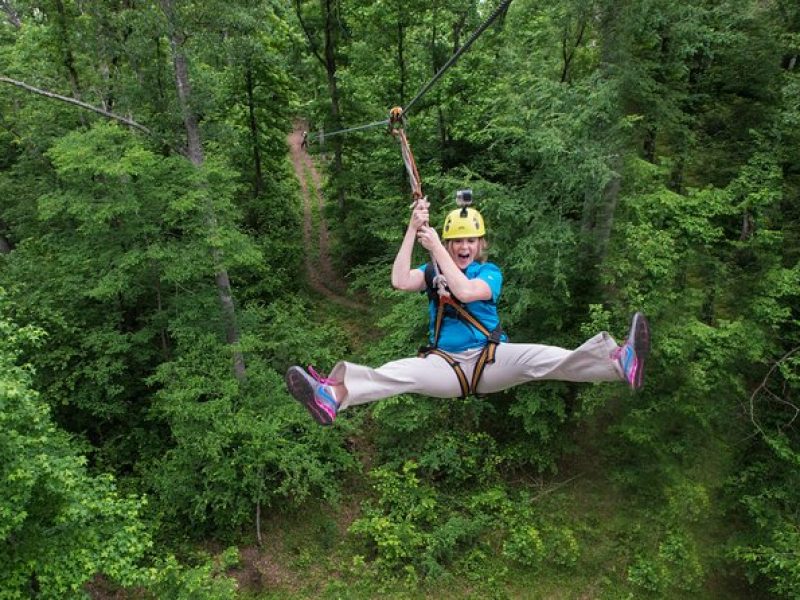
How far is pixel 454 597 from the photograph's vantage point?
A: 8594 mm

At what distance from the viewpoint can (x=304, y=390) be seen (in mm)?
3625

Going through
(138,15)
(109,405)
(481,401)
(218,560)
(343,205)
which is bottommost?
(218,560)

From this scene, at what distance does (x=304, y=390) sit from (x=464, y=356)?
1164mm

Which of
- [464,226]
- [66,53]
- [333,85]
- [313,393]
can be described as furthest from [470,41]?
[333,85]

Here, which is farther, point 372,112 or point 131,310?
point 372,112

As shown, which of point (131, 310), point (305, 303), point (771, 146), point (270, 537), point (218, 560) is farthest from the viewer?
point (305, 303)

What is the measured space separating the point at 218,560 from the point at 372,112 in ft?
32.9

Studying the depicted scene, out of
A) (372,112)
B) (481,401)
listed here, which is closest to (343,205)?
(372,112)

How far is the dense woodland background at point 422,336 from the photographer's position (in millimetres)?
7766

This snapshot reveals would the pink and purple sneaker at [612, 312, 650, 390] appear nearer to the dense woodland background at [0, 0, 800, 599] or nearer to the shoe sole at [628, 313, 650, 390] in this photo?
the shoe sole at [628, 313, 650, 390]

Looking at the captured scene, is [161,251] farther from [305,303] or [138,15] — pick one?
[305,303]

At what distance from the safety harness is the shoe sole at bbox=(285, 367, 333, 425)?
860 millimetres

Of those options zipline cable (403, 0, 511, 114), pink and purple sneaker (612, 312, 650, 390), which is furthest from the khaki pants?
zipline cable (403, 0, 511, 114)

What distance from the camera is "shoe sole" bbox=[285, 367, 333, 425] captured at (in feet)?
11.8
